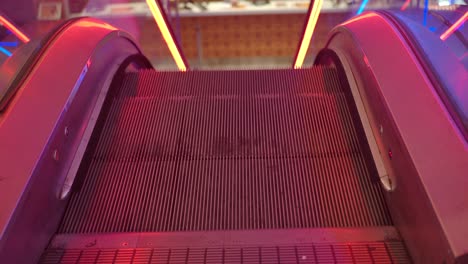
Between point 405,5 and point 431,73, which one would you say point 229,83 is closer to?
point 431,73

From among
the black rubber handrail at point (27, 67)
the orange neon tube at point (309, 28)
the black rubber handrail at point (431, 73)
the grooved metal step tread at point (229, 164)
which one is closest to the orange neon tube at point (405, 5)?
the orange neon tube at point (309, 28)

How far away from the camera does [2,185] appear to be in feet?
6.22

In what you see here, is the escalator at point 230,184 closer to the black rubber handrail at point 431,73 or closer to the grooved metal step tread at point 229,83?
the grooved metal step tread at point 229,83

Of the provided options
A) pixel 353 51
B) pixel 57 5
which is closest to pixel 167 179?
pixel 353 51

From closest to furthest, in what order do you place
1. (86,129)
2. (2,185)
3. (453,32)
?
(2,185) → (86,129) → (453,32)

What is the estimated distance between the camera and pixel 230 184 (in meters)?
2.59

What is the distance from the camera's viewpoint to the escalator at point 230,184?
7.09 feet

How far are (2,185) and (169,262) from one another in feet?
2.50

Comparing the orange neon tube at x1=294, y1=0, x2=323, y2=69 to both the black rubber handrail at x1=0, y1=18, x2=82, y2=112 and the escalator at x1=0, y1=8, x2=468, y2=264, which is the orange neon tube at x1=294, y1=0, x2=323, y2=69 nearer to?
the escalator at x1=0, y1=8, x2=468, y2=264

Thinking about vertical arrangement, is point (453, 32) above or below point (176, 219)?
above

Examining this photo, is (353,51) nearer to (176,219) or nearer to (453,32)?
(453,32)

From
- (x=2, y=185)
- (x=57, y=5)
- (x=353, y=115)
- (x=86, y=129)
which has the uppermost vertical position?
(x=2, y=185)

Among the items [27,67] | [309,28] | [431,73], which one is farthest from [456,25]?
[27,67]

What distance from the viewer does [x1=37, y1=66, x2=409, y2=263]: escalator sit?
85.0 inches
